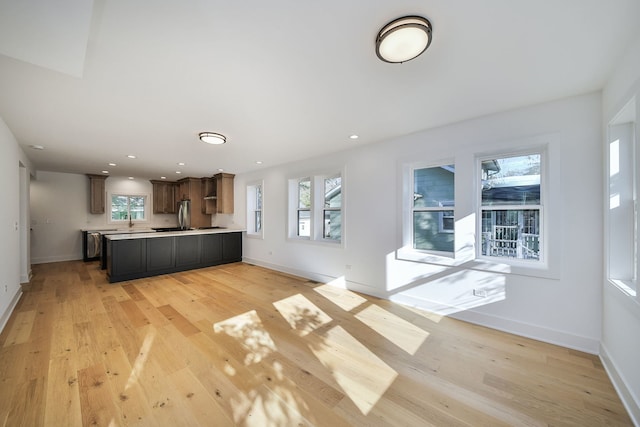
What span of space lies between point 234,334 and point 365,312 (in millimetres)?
1635

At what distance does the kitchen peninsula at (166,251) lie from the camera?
14.6 feet

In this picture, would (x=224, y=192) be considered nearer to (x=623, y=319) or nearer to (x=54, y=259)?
(x=54, y=259)

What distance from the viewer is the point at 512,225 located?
2666 millimetres

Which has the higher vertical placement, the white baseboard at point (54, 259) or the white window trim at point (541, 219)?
the white window trim at point (541, 219)

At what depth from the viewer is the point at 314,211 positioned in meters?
4.67

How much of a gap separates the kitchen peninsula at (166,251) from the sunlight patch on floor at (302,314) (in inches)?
126

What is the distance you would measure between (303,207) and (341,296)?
7.14 ft

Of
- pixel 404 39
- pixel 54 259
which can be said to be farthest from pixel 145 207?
pixel 404 39

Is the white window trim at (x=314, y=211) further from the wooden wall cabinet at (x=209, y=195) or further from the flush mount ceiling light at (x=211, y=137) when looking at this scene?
the wooden wall cabinet at (x=209, y=195)

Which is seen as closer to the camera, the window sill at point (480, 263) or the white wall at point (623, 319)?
the white wall at point (623, 319)

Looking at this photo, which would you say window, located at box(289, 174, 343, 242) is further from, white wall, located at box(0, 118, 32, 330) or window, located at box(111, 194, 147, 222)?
window, located at box(111, 194, 147, 222)

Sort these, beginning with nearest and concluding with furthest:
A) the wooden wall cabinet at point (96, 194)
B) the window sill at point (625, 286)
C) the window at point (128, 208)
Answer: the window sill at point (625, 286) < the wooden wall cabinet at point (96, 194) < the window at point (128, 208)

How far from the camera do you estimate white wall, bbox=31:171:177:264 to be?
6059 millimetres

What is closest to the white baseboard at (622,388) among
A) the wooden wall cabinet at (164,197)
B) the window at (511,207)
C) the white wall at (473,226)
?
the white wall at (473,226)
